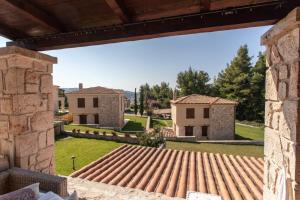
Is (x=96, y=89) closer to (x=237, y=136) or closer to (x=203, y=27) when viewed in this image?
(x=237, y=136)

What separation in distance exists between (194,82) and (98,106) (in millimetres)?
22265

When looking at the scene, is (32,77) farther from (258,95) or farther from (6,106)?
(258,95)

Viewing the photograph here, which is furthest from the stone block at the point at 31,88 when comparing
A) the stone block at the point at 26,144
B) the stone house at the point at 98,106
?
the stone house at the point at 98,106

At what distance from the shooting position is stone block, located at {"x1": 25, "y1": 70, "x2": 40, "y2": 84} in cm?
259

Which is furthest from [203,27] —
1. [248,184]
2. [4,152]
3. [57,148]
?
[57,148]

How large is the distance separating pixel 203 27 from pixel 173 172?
459 cm

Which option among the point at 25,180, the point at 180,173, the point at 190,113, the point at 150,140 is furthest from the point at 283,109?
the point at 190,113

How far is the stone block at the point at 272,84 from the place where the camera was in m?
1.90

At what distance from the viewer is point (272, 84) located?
1977mm

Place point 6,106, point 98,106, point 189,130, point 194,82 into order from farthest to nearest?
point 194,82, point 98,106, point 189,130, point 6,106

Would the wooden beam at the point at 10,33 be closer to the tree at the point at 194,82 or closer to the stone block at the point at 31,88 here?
the stone block at the point at 31,88

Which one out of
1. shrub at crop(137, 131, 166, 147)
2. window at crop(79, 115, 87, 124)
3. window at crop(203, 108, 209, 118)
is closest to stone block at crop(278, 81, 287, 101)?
shrub at crop(137, 131, 166, 147)

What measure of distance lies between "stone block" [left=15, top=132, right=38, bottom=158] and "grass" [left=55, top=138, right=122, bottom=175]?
19.9 ft

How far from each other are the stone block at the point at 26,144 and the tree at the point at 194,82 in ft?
119
